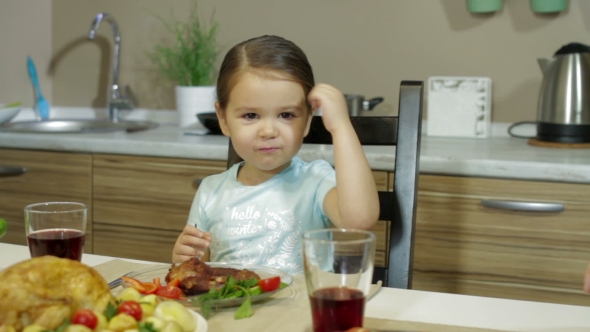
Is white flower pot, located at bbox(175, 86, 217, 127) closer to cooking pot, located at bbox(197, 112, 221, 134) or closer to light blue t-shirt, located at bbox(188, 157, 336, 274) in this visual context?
cooking pot, located at bbox(197, 112, 221, 134)

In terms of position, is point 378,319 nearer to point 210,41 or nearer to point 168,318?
point 168,318

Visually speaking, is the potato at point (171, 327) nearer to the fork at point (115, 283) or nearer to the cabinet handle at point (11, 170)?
the fork at point (115, 283)

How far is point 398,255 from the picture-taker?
4.15 ft

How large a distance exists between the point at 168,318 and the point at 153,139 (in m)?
1.67

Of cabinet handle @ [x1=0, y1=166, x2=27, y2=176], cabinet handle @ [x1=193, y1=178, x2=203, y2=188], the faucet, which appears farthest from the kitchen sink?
cabinet handle @ [x1=193, y1=178, x2=203, y2=188]

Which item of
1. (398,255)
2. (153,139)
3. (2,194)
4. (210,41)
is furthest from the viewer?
(210,41)

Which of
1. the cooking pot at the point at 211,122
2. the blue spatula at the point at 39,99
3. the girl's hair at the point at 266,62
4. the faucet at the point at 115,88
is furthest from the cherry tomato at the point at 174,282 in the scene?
the blue spatula at the point at 39,99

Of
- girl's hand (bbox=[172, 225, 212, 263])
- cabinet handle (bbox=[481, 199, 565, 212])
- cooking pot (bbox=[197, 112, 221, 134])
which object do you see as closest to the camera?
girl's hand (bbox=[172, 225, 212, 263])

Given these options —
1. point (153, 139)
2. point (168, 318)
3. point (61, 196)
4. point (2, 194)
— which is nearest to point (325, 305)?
point (168, 318)

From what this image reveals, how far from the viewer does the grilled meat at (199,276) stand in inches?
36.4

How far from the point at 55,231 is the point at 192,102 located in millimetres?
1789

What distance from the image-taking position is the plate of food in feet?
2.99

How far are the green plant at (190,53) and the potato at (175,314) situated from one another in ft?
6.86

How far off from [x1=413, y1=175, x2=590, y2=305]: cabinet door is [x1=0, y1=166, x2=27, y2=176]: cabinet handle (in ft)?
4.48
